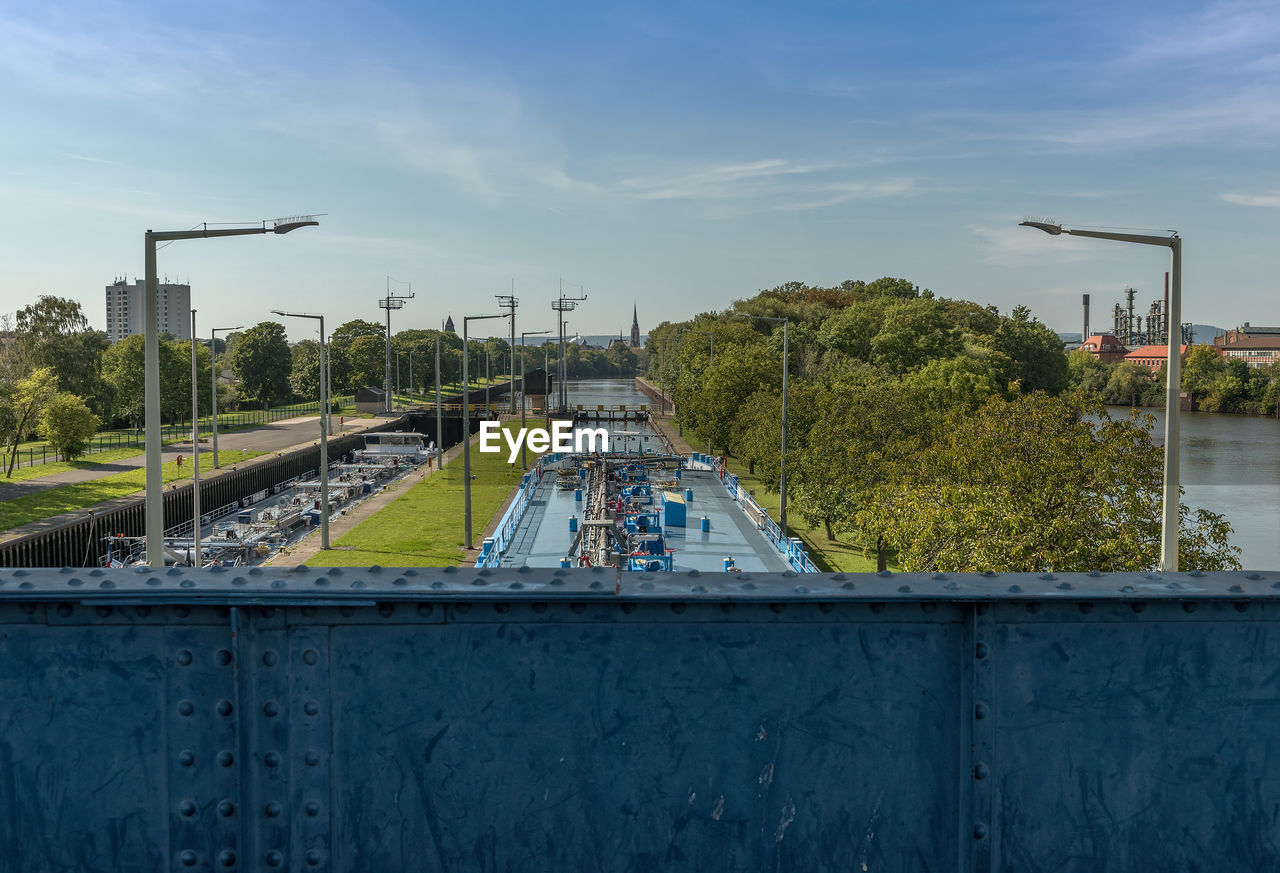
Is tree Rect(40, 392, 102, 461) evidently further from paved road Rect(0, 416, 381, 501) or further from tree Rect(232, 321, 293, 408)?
tree Rect(232, 321, 293, 408)

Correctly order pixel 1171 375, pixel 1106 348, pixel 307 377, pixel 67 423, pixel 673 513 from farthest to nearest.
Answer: pixel 1106 348
pixel 307 377
pixel 67 423
pixel 673 513
pixel 1171 375

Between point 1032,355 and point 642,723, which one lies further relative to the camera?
point 1032,355

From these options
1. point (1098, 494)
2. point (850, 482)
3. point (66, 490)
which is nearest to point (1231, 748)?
point (1098, 494)

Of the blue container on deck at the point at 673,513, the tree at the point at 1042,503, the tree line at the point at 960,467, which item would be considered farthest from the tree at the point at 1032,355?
the tree at the point at 1042,503

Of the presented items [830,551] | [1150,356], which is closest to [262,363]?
[830,551]

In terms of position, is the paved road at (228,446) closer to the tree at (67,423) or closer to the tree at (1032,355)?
the tree at (67,423)

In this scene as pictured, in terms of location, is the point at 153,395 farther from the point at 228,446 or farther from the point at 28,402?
the point at 228,446

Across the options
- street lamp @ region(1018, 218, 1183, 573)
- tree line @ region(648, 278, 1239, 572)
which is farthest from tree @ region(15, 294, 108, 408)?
street lamp @ region(1018, 218, 1183, 573)
